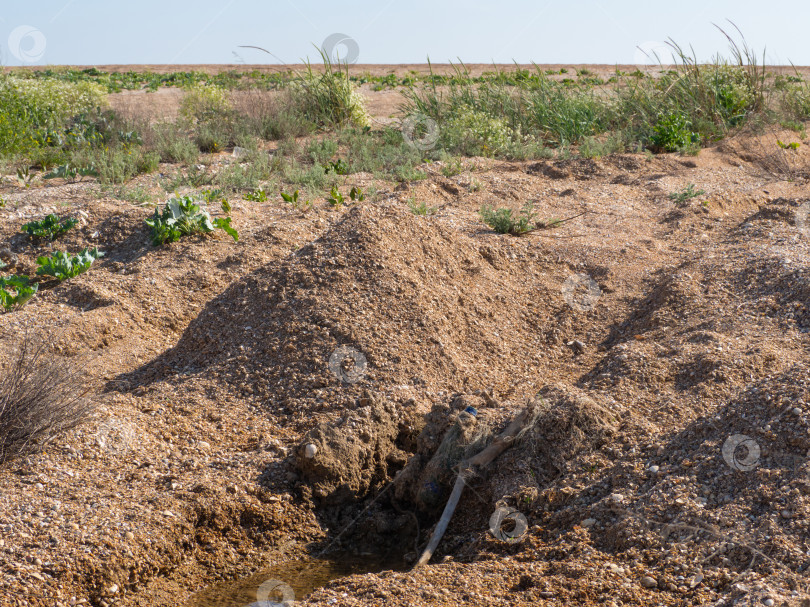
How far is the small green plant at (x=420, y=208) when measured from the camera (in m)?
6.27

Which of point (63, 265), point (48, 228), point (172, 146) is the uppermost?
point (172, 146)

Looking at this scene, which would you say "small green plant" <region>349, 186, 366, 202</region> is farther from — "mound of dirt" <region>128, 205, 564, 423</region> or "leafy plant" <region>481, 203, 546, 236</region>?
"mound of dirt" <region>128, 205, 564, 423</region>

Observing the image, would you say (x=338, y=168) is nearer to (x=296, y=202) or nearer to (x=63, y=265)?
(x=296, y=202)

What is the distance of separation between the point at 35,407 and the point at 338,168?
521 cm

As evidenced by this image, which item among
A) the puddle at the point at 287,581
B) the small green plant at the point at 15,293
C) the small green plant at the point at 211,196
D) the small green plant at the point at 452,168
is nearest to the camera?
the puddle at the point at 287,581

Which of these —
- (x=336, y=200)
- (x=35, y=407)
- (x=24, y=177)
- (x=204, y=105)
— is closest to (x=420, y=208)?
(x=336, y=200)

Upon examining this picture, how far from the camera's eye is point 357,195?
24.1 ft

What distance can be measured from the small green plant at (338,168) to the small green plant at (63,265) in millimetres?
3142

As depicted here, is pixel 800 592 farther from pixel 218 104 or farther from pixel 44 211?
pixel 218 104

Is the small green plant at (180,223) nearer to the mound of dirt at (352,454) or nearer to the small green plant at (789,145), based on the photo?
the mound of dirt at (352,454)

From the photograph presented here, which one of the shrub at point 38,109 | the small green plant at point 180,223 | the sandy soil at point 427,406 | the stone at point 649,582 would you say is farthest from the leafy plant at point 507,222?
the shrub at point 38,109

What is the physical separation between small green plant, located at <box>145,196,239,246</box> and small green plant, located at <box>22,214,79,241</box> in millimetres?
755

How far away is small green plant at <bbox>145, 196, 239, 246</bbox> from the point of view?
602cm

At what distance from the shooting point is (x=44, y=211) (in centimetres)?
684
